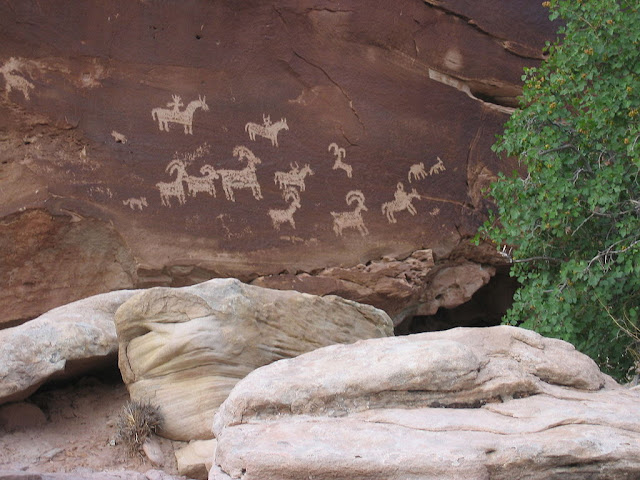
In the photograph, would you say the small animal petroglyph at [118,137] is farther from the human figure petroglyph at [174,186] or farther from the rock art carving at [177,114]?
the human figure petroglyph at [174,186]

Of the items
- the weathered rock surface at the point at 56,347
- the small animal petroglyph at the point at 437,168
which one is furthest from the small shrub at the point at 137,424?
the small animal petroglyph at the point at 437,168

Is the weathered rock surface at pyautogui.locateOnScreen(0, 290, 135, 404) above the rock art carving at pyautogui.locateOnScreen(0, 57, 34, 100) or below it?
below

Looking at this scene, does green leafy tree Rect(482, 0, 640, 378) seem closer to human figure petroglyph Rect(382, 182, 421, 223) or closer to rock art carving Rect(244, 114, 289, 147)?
human figure petroglyph Rect(382, 182, 421, 223)

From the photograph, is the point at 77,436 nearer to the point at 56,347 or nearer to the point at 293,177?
the point at 56,347

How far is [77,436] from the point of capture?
14.5ft

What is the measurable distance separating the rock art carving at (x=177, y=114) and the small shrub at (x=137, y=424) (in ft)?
13.4

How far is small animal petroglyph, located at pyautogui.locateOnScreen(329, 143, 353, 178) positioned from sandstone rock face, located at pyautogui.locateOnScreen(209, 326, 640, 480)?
476 cm

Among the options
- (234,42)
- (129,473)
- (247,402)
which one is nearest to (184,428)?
(129,473)

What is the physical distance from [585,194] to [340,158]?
318cm

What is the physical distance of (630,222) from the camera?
530 cm

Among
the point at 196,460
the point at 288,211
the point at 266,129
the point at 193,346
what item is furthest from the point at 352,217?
the point at 196,460

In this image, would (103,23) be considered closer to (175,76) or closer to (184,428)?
(175,76)

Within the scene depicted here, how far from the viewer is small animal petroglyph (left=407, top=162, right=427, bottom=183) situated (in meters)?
8.34

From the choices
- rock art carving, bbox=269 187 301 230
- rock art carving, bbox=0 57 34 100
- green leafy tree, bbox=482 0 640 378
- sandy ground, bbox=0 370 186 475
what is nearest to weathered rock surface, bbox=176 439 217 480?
sandy ground, bbox=0 370 186 475
